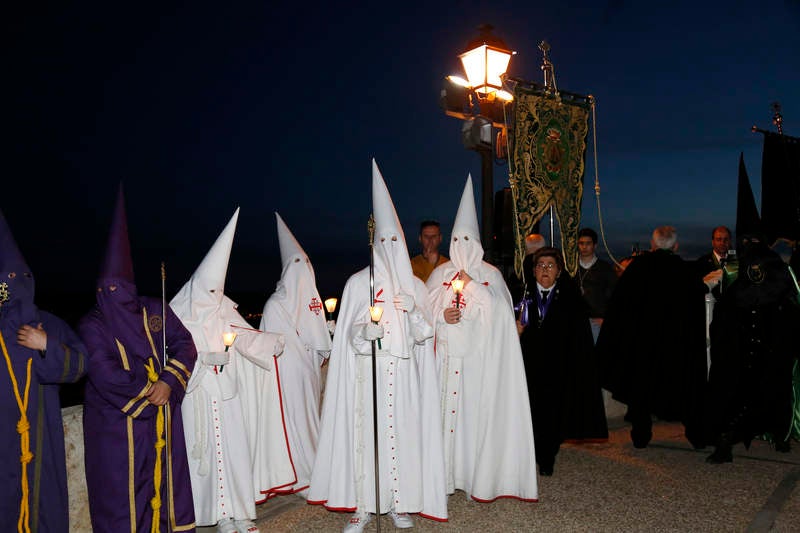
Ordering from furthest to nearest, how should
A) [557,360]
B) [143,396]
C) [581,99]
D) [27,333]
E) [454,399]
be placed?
[581,99] < [557,360] < [454,399] < [143,396] < [27,333]

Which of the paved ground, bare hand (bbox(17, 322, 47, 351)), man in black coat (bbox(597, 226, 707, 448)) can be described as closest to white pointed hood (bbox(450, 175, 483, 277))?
the paved ground

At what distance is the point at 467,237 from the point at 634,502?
2.62m

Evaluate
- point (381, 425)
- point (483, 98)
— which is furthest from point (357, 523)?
point (483, 98)

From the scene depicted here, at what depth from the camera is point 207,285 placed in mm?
4816

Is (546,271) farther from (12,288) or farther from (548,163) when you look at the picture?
(12,288)

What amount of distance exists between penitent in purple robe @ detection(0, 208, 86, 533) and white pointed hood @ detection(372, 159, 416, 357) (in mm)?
2216

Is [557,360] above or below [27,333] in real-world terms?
below

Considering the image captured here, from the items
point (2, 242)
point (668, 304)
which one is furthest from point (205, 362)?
point (668, 304)

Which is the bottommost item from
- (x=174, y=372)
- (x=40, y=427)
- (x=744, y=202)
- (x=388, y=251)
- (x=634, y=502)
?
(x=634, y=502)

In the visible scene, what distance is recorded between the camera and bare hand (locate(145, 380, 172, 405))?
3.98 m

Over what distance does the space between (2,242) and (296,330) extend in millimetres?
2828

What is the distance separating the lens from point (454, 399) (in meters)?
5.57

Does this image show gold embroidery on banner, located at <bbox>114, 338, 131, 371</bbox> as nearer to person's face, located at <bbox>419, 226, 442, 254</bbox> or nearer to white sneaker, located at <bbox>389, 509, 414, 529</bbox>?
white sneaker, located at <bbox>389, 509, 414, 529</bbox>

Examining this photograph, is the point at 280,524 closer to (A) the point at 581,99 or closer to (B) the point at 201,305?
(B) the point at 201,305
